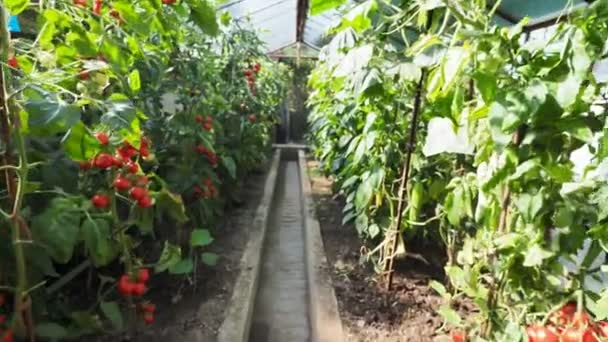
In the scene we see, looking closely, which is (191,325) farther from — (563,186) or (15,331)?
(563,186)

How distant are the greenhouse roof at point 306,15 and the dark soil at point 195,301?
3.94 ft

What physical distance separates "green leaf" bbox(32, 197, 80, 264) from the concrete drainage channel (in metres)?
0.72

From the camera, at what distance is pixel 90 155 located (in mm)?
875

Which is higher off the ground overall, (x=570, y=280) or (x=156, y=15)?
(x=156, y=15)

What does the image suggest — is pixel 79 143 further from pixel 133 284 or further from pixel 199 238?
pixel 199 238

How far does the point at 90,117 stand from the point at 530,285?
1472 mm

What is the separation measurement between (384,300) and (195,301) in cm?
81

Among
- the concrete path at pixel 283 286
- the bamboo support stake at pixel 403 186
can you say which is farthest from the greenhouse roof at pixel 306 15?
the concrete path at pixel 283 286

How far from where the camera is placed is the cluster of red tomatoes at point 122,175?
119 centimetres

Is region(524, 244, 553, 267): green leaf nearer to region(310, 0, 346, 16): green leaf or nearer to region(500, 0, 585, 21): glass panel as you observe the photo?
region(310, 0, 346, 16): green leaf

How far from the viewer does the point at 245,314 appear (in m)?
1.73

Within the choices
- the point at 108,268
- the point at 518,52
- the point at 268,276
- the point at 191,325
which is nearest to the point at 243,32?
the point at 268,276

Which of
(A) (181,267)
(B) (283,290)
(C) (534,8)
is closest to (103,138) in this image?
(A) (181,267)

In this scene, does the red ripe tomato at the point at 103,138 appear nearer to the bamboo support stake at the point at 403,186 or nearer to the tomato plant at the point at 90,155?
the tomato plant at the point at 90,155
